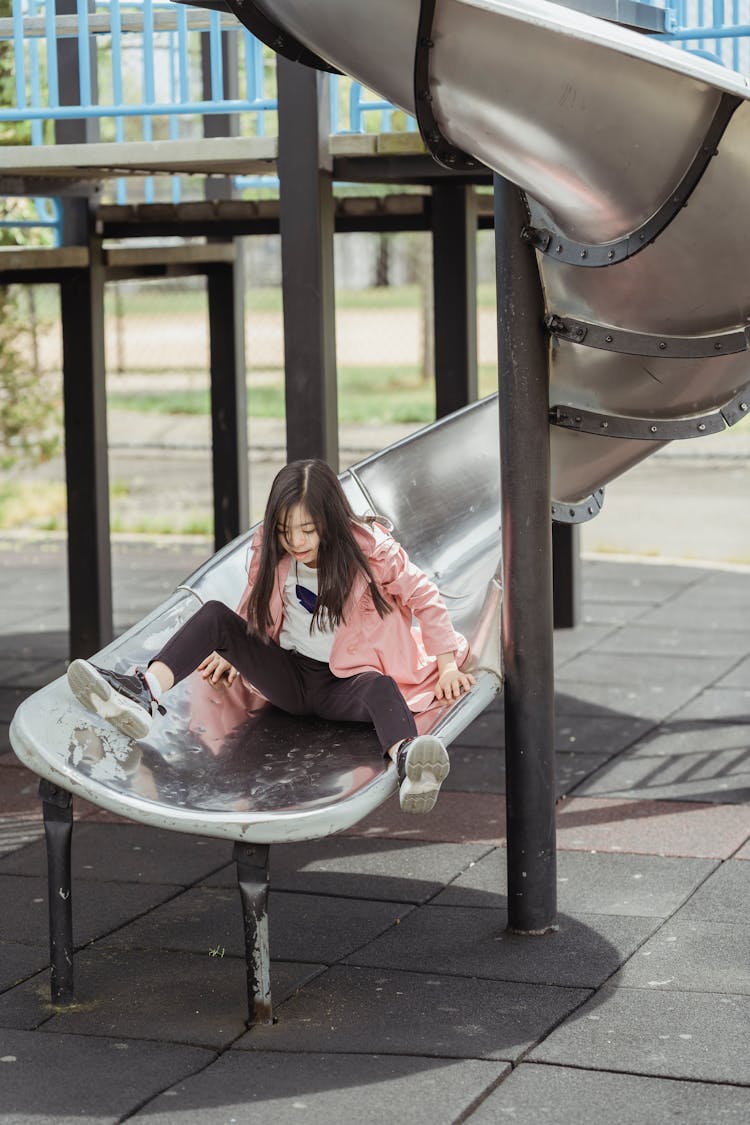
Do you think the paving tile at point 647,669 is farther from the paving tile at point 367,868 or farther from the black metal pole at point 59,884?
the black metal pole at point 59,884

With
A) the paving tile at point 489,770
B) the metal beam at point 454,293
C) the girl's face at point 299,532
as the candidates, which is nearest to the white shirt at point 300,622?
the girl's face at point 299,532

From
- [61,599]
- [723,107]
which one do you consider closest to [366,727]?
[723,107]

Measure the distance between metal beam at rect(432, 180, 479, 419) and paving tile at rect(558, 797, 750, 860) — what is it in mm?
2686

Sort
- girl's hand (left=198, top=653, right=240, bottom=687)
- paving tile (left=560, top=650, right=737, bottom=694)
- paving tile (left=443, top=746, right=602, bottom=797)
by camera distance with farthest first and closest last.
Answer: paving tile (left=560, top=650, right=737, bottom=694)
paving tile (left=443, top=746, right=602, bottom=797)
girl's hand (left=198, top=653, right=240, bottom=687)

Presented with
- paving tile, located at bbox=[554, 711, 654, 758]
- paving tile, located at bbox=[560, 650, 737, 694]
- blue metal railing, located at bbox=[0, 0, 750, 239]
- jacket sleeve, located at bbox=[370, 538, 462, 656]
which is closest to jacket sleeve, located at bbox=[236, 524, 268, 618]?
jacket sleeve, located at bbox=[370, 538, 462, 656]

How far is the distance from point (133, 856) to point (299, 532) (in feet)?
4.78

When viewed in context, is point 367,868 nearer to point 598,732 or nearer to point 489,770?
point 489,770

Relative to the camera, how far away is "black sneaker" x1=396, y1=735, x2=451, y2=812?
413 cm

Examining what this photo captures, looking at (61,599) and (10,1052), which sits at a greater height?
(10,1052)

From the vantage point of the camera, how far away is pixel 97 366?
26.7ft

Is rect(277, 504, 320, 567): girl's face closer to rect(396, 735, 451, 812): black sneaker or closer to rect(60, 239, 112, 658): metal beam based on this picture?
rect(396, 735, 451, 812): black sneaker

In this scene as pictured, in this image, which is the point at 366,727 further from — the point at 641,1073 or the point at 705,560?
the point at 705,560

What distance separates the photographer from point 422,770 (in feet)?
13.6

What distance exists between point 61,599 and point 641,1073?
6.99 metres
